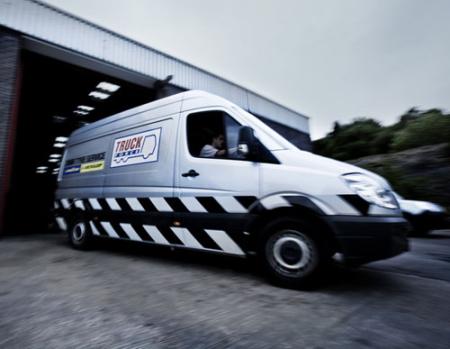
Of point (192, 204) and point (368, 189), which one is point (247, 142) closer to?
point (192, 204)

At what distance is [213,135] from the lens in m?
3.12

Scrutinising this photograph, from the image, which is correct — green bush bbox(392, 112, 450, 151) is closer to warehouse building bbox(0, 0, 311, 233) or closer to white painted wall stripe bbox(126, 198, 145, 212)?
warehouse building bbox(0, 0, 311, 233)

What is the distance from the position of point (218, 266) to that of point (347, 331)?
1857 mm

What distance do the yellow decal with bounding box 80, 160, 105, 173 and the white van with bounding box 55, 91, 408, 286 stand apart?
1.3 inches

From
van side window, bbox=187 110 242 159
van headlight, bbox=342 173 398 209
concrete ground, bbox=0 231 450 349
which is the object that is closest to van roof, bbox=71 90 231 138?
van side window, bbox=187 110 242 159

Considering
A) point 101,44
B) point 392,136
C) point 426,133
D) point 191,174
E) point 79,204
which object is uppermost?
point 392,136

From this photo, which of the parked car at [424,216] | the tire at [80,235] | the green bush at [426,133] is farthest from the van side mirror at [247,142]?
the green bush at [426,133]

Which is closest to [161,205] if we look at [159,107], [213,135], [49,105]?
[213,135]

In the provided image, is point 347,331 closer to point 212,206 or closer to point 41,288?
point 212,206

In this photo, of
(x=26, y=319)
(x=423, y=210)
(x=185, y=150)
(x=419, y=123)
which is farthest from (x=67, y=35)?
(x=419, y=123)

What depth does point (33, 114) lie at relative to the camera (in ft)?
40.9

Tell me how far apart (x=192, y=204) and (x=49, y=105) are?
12.1m

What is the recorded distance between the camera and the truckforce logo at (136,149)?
351 centimetres

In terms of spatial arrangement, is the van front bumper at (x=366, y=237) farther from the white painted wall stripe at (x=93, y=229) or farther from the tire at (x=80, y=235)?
the tire at (x=80, y=235)
